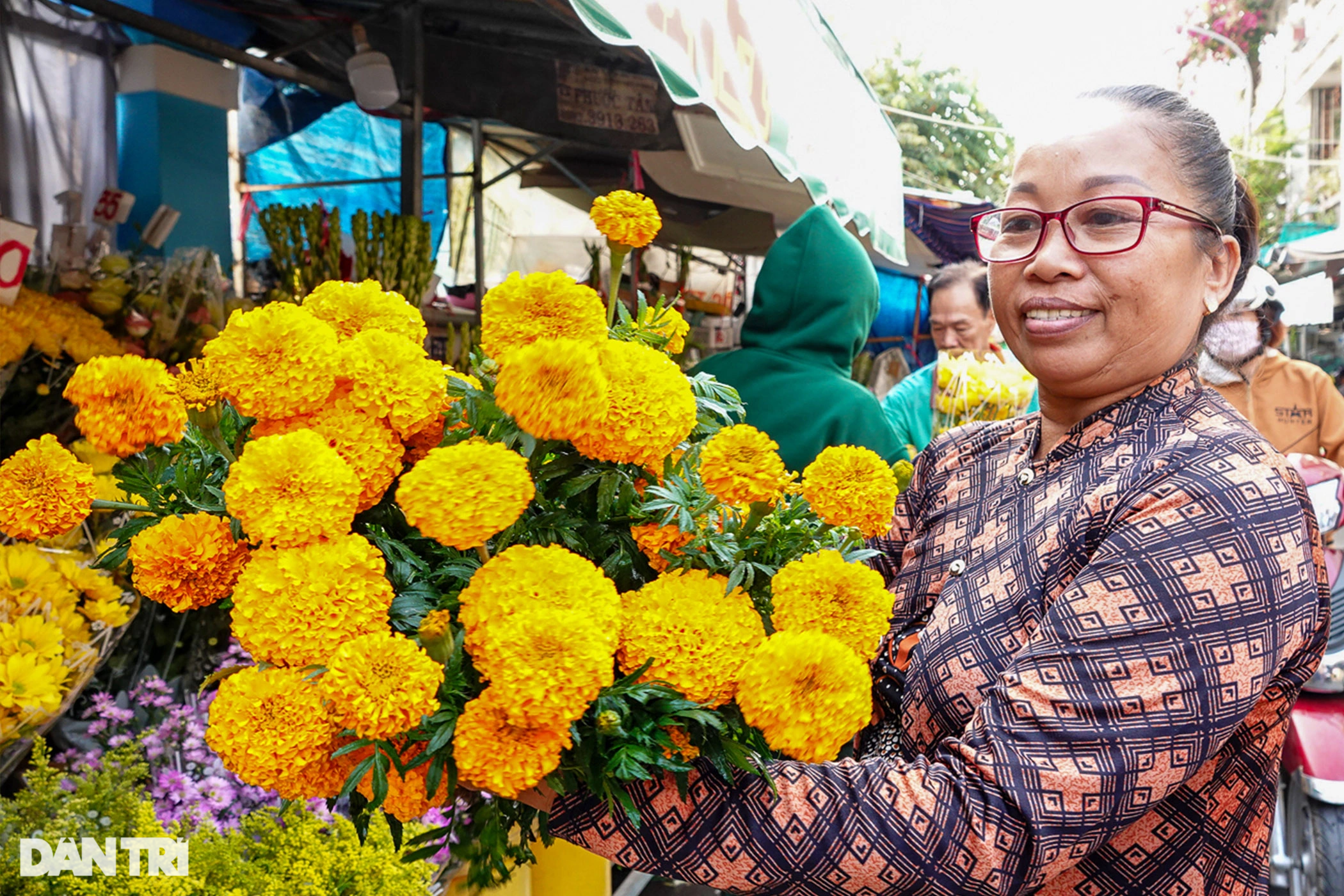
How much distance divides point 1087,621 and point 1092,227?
50 cm

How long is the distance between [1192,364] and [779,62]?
73.6 inches

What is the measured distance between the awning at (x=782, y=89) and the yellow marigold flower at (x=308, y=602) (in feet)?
4.19

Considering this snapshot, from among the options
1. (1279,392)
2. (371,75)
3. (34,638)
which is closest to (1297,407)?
(1279,392)

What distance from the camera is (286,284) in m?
4.12

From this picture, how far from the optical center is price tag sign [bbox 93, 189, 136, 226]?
161 inches

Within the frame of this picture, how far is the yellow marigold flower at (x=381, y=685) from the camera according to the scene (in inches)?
29.0

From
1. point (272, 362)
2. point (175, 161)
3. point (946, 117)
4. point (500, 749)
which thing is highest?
point (946, 117)

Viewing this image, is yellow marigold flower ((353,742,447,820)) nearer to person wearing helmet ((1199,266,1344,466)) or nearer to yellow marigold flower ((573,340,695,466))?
yellow marigold flower ((573,340,695,466))

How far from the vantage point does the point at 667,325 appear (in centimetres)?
111

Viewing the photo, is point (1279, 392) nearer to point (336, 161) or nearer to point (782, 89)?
point (782, 89)

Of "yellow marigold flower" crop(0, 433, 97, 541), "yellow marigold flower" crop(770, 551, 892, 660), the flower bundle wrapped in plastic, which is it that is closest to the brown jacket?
the flower bundle wrapped in plastic

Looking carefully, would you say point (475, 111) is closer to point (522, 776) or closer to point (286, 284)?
point (286, 284)

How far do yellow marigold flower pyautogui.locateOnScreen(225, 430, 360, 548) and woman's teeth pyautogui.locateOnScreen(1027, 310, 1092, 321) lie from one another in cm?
89

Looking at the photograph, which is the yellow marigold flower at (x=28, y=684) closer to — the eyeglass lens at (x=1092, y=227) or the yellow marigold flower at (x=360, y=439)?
the yellow marigold flower at (x=360, y=439)
